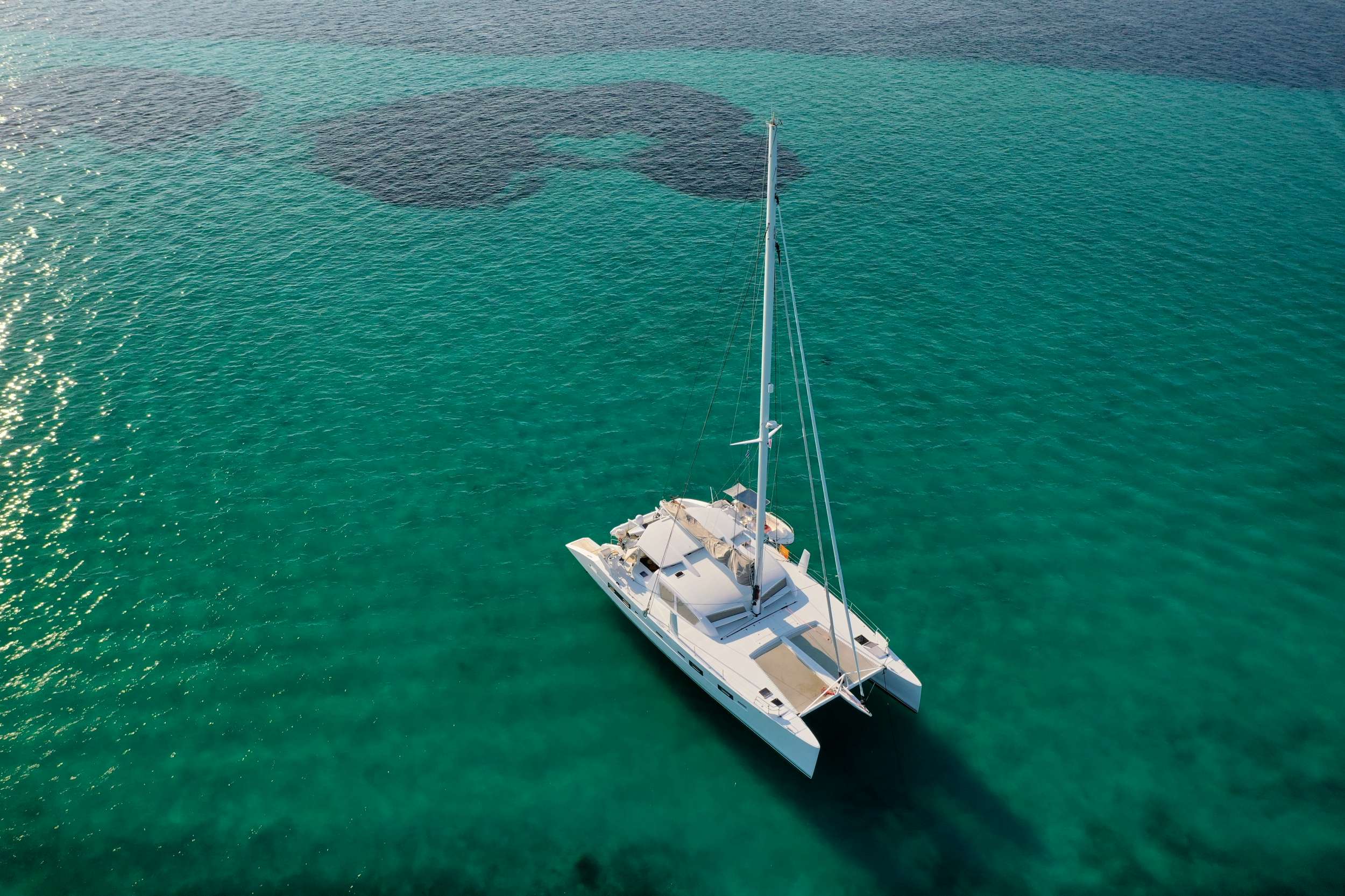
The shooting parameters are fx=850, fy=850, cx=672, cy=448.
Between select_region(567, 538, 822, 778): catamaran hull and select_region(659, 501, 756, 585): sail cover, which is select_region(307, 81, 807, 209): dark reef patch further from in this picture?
select_region(567, 538, 822, 778): catamaran hull

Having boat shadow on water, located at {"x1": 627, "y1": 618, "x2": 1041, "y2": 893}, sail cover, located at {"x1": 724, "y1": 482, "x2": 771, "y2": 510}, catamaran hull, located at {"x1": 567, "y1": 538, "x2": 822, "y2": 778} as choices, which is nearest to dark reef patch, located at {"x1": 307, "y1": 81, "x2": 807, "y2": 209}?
sail cover, located at {"x1": 724, "y1": 482, "x2": 771, "y2": 510}

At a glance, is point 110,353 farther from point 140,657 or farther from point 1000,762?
point 1000,762

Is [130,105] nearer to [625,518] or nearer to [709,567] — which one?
[625,518]

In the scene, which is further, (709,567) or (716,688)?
(709,567)

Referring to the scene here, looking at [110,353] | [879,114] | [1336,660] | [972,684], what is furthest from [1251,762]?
[879,114]

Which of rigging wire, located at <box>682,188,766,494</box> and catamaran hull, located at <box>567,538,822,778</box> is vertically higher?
rigging wire, located at <box>682,188,766,494</box>

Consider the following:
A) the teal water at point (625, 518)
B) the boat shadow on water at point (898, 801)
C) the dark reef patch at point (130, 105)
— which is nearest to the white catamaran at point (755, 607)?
the boat shadow on water at point (898, 801)

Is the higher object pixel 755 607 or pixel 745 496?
pixel 745 496

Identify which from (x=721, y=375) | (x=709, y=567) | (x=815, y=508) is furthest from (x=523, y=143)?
(x=709, y=567)
